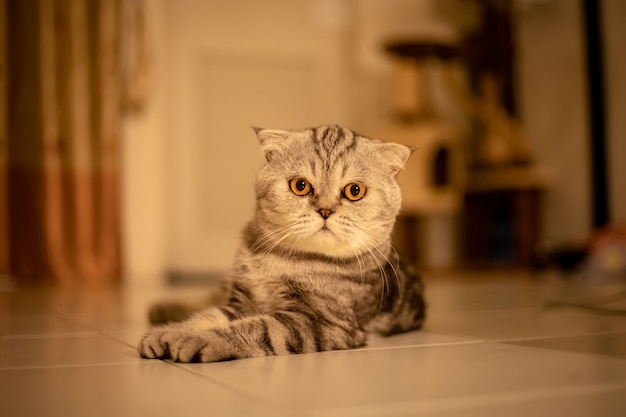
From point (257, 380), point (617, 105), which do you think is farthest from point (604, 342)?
point (617, 105)

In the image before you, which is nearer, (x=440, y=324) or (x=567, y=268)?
(x=440, y=324)

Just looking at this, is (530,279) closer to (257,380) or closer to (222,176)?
(222,176)

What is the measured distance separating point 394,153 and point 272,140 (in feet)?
0.81

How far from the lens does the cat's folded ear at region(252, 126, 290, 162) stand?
1353 millimetres

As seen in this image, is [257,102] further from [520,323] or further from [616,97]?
[520,323]

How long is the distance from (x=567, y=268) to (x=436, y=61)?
6.09ft

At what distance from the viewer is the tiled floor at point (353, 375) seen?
0.73 meters

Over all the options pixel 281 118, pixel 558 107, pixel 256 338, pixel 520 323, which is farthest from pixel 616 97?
pixel 256 338

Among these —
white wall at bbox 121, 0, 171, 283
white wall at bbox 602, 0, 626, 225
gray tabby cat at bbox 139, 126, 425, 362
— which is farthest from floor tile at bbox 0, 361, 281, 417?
white wall at bbox 602, 0, 626, 225

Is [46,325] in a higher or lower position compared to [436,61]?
lower

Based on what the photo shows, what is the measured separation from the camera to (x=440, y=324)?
5.31 feet

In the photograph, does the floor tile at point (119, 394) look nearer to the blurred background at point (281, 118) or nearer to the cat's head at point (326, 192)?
the cat's head at point (326, 192)

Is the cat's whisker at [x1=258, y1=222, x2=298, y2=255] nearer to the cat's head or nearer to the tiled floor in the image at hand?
the cat's head

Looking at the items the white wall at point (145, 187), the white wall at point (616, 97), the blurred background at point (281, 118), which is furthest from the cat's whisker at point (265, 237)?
the white wall at point (616, 97)
